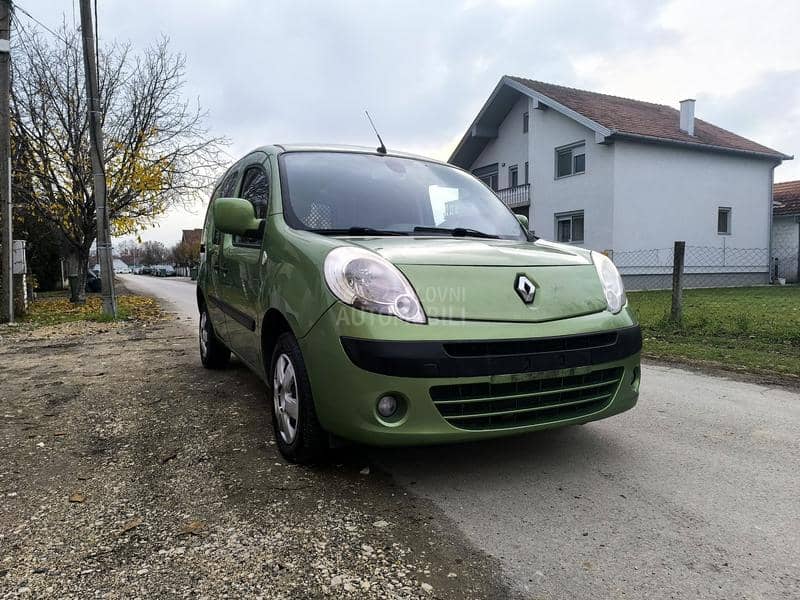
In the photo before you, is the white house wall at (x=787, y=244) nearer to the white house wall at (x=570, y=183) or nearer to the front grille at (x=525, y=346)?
the white house wall at (x=570, y=183)

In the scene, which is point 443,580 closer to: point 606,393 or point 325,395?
point 325,395

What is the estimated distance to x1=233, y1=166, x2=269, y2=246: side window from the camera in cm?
357

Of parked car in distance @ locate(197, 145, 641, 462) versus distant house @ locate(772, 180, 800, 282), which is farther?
distant house @ locate(772, 180, 800, 282)

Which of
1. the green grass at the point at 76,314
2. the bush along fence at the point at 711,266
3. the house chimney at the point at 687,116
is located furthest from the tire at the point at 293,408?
the house chimney at the point at 687,116

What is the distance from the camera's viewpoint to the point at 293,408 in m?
2.84

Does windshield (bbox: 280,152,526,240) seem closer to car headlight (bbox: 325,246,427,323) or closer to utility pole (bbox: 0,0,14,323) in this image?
car headlight (bbox: 325,246,427,323)

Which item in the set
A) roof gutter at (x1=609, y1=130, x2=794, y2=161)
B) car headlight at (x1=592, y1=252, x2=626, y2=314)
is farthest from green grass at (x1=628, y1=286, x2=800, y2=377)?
roof gutter at (x1=609, y1=130, x2=794, y2=161)

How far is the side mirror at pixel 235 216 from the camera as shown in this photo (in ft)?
10.9

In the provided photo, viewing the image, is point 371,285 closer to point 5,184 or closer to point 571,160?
point 5,184

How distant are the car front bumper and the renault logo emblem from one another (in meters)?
0.14

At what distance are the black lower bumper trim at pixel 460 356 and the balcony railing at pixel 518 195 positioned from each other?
2120 centimetres

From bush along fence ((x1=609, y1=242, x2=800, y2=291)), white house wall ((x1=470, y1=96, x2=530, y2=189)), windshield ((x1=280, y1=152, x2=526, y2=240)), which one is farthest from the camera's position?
white house wall ((x1=470, y1=96, x2=530, y2=189))

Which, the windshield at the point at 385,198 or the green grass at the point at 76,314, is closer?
the windshield at the point at 385,198

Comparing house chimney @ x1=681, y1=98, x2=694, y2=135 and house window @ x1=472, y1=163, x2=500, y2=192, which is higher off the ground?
house chimney @ x1=681, y1=98, x2=694, y2=135
